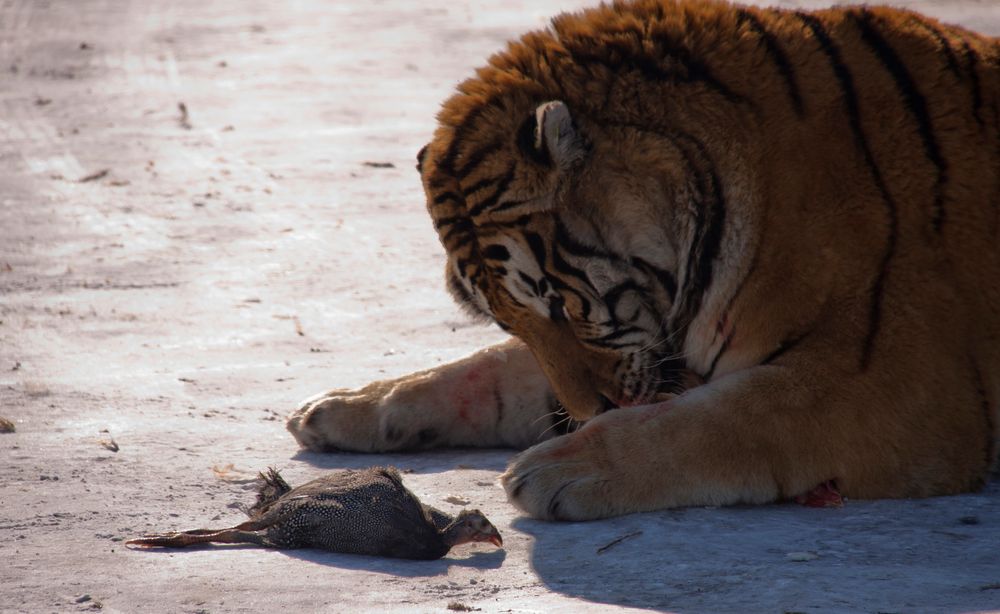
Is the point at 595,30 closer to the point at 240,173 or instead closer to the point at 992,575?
the point at 992,575

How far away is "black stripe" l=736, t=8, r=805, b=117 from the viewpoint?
4.21 meters

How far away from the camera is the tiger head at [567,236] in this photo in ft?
13.4

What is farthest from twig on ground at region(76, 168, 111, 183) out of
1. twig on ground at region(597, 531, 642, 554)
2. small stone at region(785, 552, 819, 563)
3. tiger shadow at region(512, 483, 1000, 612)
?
small stone at region(785, 552, 819, 563)

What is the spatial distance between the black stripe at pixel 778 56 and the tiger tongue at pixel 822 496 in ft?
3.30

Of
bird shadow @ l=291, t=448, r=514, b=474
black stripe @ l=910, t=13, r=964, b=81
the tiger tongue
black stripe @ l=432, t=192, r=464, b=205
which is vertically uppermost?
black stripe @ l=910, t=13, r=964, b=81

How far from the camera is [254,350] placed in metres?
5.57

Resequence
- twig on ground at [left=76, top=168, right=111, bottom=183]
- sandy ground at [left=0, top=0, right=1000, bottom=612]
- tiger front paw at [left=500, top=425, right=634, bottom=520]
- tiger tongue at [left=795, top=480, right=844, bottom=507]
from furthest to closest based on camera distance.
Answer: twig on ground at [left=76, top=168, right=111, bottom=183]
tiger tongue at [left=795, top=480, right=844, bottom=507]
tiger front paw at [left=500, top=425, right=634, bottom=520]
sandy ground at [left=0, top=0, right=1000, bottom=612]

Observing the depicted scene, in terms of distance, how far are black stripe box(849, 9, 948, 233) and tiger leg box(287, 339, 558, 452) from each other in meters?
1.33

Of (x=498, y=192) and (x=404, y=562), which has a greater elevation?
(x=498, y=192)

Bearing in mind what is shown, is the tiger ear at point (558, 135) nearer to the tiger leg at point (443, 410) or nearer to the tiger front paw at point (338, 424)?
the tiger leg at point (443, 410)

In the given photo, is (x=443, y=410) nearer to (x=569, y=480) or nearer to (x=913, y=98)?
(x=569, y=480)

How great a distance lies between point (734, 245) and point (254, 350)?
6.95 ft

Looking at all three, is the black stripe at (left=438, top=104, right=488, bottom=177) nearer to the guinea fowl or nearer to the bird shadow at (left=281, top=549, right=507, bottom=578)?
the guinea fowl

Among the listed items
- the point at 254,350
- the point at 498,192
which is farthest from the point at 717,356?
the point at 254,350
